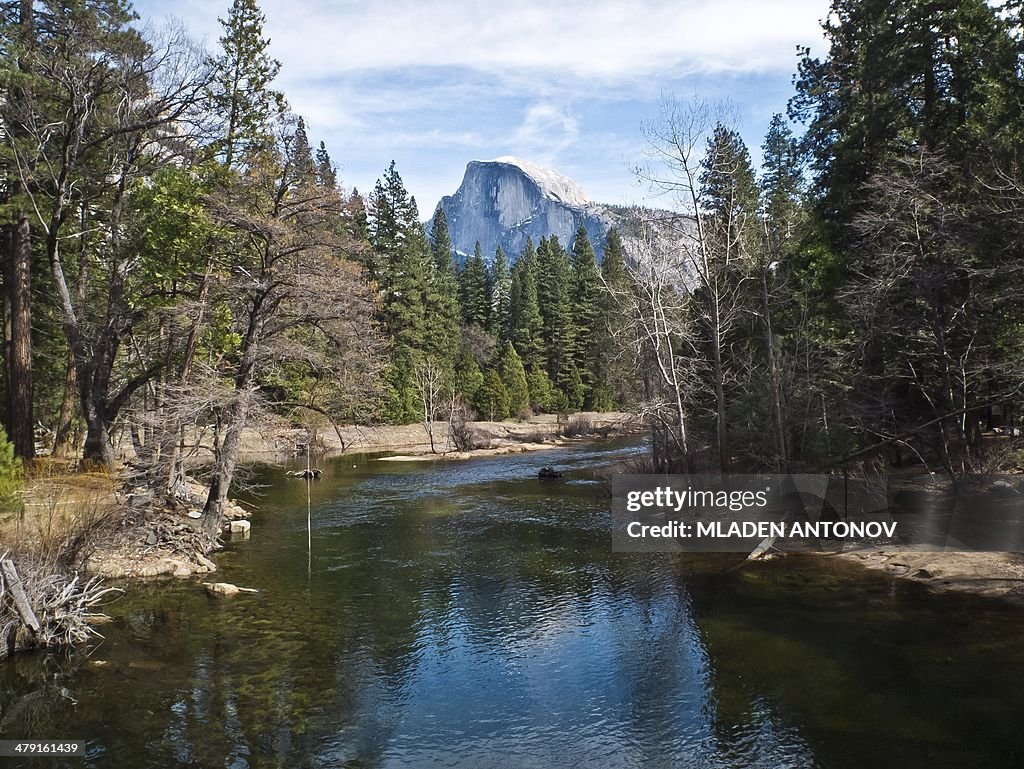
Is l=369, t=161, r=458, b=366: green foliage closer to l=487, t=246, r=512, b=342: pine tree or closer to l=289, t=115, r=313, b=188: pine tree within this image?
l=487, t=246, r=512, b=342: pine tree

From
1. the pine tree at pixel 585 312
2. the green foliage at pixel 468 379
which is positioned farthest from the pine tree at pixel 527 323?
the green foliage at pixel 468 379

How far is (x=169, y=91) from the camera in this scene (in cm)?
1942

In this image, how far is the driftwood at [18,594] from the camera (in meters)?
11.0

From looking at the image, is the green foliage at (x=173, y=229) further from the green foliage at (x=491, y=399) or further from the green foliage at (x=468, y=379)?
the green foliage at (x=491, y=399)

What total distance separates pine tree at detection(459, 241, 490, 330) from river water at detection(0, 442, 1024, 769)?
59.4 m

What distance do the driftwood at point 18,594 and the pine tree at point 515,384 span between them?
49.5 m

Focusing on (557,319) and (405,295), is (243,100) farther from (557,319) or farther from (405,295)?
(557,319)

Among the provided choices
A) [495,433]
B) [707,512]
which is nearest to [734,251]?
[707,512]

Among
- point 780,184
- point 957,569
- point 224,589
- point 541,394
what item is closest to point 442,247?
point 541,394

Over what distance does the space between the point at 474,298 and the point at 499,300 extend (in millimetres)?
5122

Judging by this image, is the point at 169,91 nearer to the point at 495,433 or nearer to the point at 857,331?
the point at 857,331

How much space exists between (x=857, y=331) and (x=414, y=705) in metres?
18.4

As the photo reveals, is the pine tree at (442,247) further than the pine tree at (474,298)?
No

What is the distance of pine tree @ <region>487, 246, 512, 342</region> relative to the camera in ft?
249
